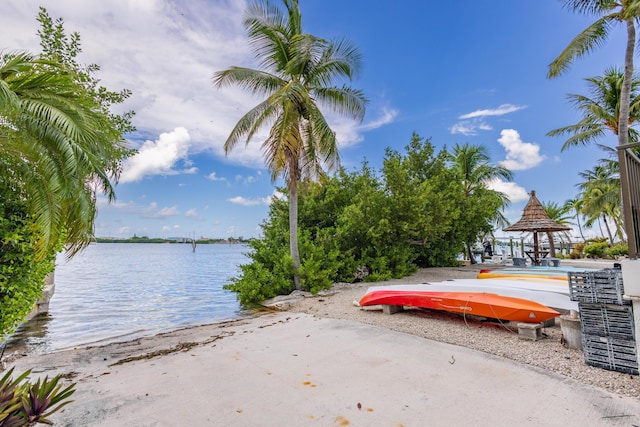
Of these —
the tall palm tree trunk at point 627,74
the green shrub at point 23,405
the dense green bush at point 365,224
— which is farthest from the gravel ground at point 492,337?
the tall palm tree trunk at point 627,74

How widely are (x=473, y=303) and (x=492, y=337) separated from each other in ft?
2.56

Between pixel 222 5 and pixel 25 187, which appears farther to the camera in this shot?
pixel 222 5

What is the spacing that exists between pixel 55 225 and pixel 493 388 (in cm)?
602

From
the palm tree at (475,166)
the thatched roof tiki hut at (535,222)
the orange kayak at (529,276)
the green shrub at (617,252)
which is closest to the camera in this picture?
the orange kayak at (529,276)

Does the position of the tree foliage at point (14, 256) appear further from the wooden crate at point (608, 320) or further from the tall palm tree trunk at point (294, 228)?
the wooden crate at point (608, 320)

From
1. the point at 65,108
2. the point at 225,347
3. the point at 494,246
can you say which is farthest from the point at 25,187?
the point at 494,246

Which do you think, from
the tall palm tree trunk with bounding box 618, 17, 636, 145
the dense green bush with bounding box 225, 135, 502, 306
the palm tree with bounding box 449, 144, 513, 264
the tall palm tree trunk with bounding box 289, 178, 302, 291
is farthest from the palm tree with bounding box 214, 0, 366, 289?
the palm tree with bounding box 449, 144, 513, 264

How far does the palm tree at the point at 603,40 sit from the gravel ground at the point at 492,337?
25.7 feet

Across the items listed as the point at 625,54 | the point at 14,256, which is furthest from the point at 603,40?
the point at 14,256

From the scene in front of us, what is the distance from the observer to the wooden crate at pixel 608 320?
3.69 meters

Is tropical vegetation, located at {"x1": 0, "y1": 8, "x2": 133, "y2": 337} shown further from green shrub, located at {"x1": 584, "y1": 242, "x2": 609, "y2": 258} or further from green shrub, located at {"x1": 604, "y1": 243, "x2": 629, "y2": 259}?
green shrub, located at {"x1": 584, "y1": 242, "x2": 609, "y2": 258}

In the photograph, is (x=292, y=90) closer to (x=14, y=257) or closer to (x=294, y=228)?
(x=294, y=228)

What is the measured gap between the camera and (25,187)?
16.4 ft

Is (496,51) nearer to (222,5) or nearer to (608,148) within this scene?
(222,5)
